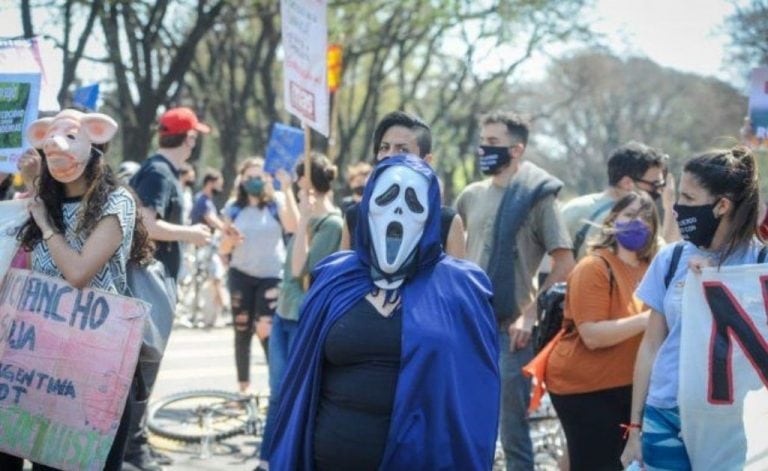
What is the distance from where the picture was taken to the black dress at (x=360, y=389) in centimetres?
316

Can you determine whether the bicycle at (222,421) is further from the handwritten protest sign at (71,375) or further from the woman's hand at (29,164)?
the handwritten protest sign at (71,375)

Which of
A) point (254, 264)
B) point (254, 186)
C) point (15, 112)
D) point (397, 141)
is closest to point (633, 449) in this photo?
point (397, 141)

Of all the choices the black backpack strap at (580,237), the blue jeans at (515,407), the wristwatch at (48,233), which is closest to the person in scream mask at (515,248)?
the blue jeans at (515,407)

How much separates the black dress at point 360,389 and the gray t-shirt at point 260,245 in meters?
4.84

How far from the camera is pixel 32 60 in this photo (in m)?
5.30

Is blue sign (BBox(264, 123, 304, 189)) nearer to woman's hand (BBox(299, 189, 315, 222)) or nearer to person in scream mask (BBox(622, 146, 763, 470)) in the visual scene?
woman's hand (BBox(299, 189, 315, 222))

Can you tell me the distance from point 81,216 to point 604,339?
86.4 inches

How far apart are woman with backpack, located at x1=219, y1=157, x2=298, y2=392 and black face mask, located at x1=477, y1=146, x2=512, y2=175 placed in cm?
265

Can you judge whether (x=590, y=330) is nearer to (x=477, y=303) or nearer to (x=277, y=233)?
(x=477, y=303)

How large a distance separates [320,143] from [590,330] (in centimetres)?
1907

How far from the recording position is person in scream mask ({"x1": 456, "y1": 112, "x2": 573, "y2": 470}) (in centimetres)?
550

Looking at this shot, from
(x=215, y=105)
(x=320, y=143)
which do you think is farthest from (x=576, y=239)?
(x=215, y=105)

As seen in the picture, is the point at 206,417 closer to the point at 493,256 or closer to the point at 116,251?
the point at 493,256

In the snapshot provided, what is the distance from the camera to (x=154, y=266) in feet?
14.6
